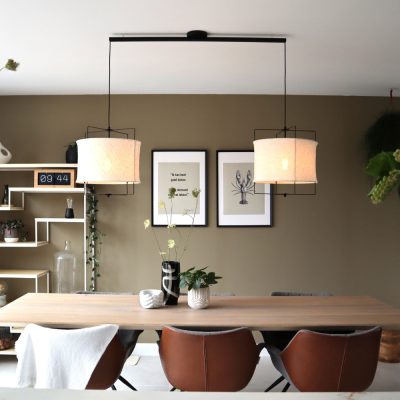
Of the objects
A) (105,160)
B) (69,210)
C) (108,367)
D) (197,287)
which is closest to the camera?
(108,367)

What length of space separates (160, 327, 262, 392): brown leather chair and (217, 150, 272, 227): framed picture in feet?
6.04

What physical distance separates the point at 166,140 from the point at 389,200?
2189 millimetres

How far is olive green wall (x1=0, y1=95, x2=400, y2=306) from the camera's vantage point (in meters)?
3.93

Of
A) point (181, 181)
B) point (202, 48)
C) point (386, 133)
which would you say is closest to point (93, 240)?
point (181, 181)

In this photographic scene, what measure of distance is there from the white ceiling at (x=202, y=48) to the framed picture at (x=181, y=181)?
608 millimetres

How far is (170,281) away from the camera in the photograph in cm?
262

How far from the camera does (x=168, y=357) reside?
2.18 meters

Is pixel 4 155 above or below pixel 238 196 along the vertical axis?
above

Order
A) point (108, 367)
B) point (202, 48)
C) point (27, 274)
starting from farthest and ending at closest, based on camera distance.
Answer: point (27, 274) → point (202, 48) → point (108, 367)

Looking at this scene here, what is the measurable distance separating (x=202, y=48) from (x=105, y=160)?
1.06 meters

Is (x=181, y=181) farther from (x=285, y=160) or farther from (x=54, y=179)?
(x=285, y=160)

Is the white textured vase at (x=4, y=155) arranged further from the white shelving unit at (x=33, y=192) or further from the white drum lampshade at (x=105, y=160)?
the white drum lampshade at (x=105, y=160)

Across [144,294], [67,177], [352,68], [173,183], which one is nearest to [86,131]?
[67,177]

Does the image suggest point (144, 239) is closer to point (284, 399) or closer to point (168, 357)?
point (168, 357)
